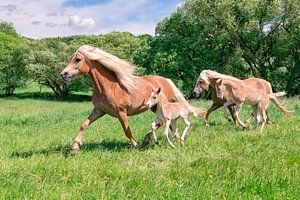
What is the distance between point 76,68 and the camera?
9.12 meters

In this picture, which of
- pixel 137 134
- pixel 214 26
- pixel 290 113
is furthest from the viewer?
pixel 214 26

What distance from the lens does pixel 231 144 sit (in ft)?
30.4

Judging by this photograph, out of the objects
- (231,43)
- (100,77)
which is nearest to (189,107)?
(100,77)

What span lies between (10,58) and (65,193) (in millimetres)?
68424

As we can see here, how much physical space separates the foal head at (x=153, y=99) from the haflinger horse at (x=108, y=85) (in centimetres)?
30

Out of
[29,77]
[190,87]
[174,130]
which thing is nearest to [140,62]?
[190,87]

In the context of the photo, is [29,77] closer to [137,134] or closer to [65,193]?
[137,134]

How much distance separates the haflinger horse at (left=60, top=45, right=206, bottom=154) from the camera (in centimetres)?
921

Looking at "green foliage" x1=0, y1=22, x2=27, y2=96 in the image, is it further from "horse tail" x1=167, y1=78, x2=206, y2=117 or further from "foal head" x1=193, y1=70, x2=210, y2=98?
"horse tail" x1=167, y1=78, x2=206, y2=117

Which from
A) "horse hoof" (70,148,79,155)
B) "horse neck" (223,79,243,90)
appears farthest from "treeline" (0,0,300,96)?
"horse hoof" (70,148,79,155)

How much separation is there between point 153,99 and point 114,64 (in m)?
1.26

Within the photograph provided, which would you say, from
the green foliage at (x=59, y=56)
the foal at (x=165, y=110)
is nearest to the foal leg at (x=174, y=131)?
the foal at (x=165, y=110)

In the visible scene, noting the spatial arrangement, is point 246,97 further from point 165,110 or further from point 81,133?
point 81,133

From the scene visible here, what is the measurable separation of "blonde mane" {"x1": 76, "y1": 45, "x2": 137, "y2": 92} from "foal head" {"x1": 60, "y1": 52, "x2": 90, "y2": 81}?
16 cm
